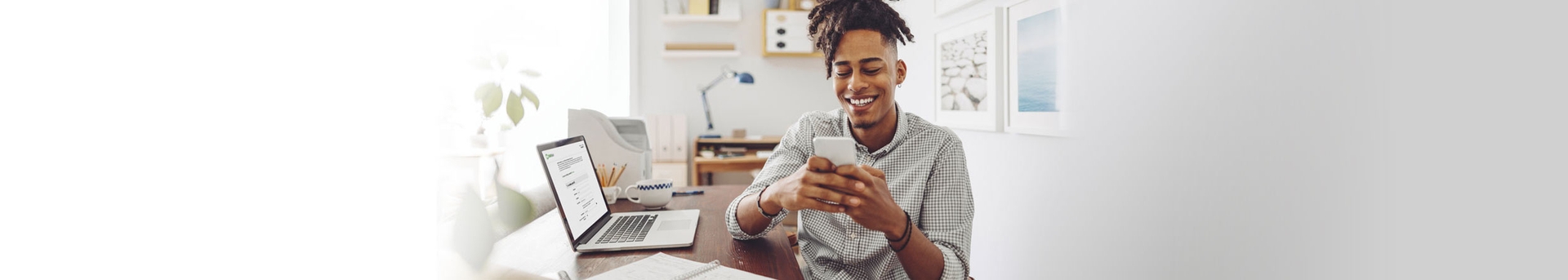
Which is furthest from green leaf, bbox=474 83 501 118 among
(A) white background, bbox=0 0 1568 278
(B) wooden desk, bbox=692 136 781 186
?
(B) wooden desk, bbox=692 136 781 186

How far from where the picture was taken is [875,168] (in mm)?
1155

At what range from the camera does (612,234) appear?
4.20 feet

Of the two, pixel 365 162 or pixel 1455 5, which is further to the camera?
pixel 1455 5

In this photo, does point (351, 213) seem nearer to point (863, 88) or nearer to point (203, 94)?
point (203, 94)

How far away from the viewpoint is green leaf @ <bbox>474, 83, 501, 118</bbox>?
51cm

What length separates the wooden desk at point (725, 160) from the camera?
4.04 m

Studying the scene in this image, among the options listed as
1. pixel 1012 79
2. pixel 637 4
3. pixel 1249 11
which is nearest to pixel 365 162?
pixel 1249 11

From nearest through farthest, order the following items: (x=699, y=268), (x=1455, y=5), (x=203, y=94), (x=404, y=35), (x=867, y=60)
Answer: (x=203, y=94)
(x=404, y=35)
(x=1455, y=5)
(x=699, y=268)
(x=867, y=60)

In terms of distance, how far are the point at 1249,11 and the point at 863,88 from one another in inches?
25.0

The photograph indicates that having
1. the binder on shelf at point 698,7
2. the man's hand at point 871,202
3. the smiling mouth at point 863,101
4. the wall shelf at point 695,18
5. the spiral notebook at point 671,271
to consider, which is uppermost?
the binder on shelf at point 698,7

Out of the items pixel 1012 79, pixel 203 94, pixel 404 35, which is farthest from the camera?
pixel 1012 79

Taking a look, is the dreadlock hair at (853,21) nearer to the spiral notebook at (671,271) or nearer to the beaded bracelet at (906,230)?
the beaded bracelet at (906,230)

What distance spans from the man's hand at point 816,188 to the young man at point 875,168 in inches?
0.8

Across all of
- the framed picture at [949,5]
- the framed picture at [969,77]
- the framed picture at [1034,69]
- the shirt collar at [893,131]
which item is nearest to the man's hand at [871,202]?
the shirt collar at [893,131]
